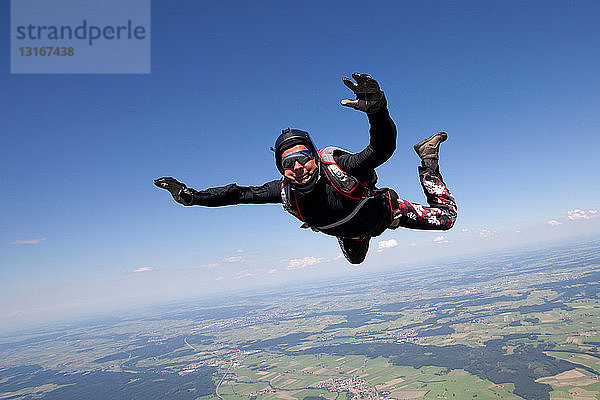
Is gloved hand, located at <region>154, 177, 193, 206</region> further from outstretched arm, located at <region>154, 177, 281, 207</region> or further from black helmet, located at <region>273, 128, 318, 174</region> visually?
black helmet, located at <region>273, 128, 318, 174</region>

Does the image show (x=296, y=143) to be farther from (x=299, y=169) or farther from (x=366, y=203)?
(x=366, y=203)

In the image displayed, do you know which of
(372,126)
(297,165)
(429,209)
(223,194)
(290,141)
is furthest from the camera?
(429,209)

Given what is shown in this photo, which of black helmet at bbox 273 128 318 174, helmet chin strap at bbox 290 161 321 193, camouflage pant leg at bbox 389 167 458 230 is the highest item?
black helmet at bbox 273 128 318 174

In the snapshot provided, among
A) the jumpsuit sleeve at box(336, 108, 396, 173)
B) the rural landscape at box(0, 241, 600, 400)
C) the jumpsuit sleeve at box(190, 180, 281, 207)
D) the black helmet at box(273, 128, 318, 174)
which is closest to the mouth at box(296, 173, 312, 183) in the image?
the black helmet at box(273, 128, 318, 174)

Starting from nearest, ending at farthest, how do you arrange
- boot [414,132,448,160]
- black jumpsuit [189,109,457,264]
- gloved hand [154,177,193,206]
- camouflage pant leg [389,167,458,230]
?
1. black jumpsuit [189,109,457,264]
2. gloved hand [154,177,193,206]
3. camouflage pant leg [389,167,458,230]
4. boot [414,132,448,160]

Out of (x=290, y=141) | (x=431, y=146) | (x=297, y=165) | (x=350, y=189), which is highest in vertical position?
(x=431, y=146)

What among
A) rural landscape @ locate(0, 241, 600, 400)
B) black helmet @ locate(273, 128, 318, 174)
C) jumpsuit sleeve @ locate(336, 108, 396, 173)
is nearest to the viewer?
jumpsuit sleeve @ locate(336, 108, 396, 173)

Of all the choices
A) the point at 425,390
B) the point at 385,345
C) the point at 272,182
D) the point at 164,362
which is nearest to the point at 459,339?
the point at 385,345

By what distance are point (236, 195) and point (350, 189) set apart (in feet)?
4.31

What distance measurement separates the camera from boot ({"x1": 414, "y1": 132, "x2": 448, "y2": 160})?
4096mm

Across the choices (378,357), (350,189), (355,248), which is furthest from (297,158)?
(378,357)

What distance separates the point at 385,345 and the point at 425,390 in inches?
937

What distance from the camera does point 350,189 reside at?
3109 millimetres

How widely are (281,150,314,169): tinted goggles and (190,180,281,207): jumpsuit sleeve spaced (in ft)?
2.26
